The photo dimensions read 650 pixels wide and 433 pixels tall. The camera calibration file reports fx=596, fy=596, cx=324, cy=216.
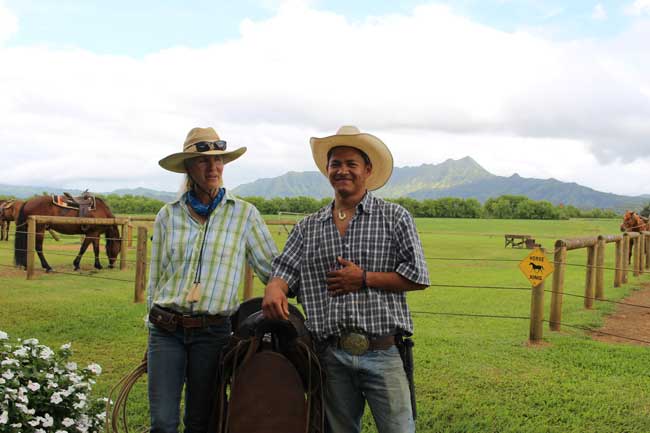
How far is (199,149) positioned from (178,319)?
81 centimetres

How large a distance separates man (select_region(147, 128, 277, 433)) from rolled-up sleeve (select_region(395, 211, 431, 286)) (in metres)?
0.71

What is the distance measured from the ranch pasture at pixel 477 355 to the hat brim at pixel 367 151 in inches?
84.2

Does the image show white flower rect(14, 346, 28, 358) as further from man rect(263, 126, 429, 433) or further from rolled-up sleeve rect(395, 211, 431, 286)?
rolled-up sleeve rect(395, 211, 431, 286)

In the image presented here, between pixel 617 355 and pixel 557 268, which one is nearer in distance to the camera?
pixel 617 355

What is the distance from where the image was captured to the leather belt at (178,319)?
2.66 metres

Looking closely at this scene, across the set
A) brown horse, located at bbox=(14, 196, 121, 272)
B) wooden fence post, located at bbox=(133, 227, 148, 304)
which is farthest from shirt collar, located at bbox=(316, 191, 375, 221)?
brown horse, located at bbox=(14, 196, 121, 272)

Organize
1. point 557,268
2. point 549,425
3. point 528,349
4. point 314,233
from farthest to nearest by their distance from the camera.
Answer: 1. point 557,268
2. point 528,349
3. point 549,425
4. point 314,233

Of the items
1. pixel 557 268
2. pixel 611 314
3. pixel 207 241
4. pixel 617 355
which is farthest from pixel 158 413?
pixel 611 314

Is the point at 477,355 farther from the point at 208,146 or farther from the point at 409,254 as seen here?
the point at 208,146

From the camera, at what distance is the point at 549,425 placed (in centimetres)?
431

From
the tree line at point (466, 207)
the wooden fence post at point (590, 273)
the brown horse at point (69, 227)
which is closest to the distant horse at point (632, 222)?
the wooden fence post at point (590, 273)

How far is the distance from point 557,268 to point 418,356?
94.8 inches

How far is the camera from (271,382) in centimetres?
235

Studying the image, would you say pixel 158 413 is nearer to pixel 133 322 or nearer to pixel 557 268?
pixel 133 322
